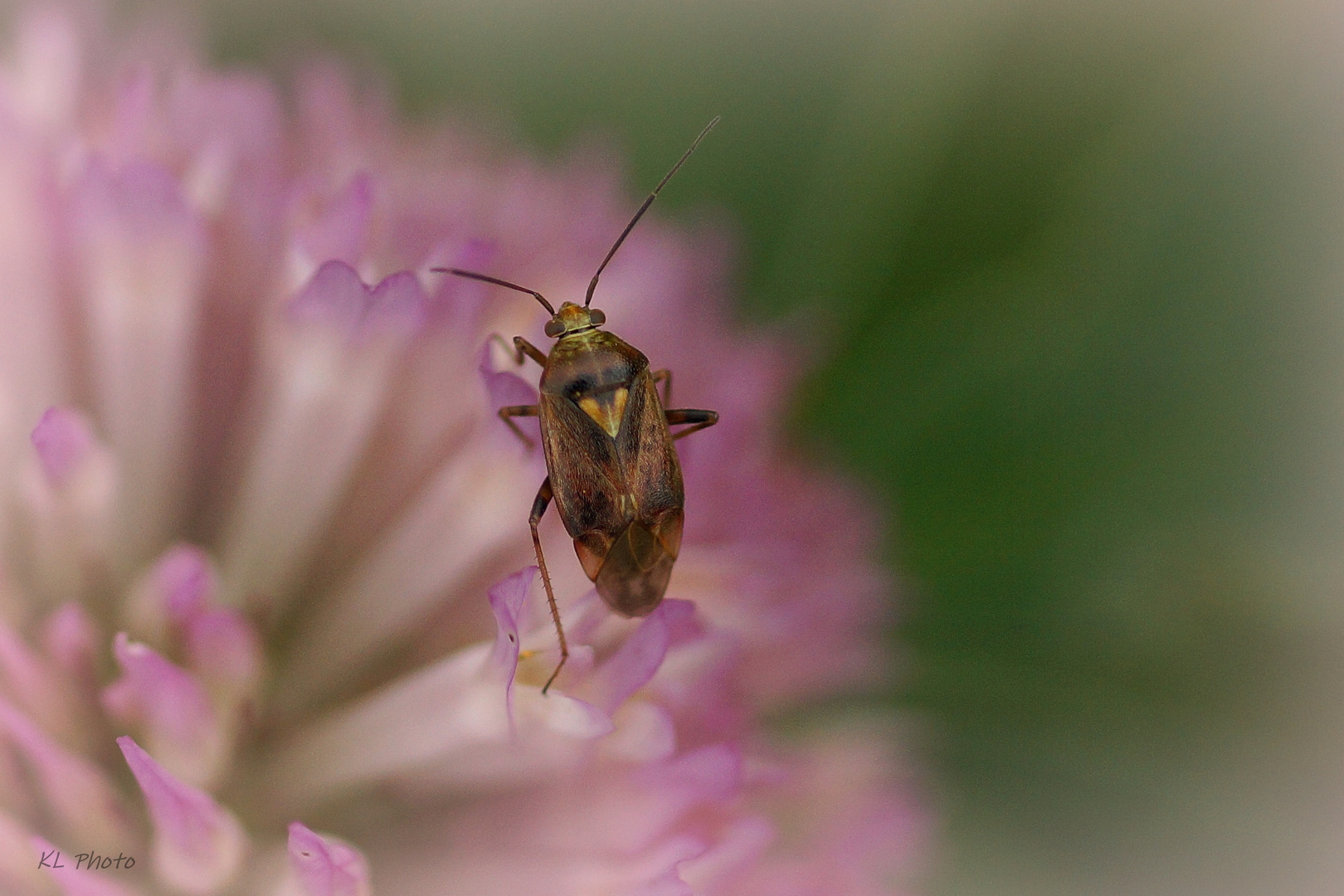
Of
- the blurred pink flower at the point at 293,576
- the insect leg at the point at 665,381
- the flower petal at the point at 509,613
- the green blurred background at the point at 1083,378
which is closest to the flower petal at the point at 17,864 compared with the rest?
the blurred pink flower at the point at 293,576

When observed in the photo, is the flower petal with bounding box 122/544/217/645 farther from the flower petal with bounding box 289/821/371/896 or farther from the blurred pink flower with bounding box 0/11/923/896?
the flower petal with bounding box 289/821/371/896

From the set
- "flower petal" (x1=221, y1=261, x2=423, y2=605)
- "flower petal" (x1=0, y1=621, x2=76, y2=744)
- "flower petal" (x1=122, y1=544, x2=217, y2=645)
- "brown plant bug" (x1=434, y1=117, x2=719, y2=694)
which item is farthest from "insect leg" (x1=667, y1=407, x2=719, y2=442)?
"flower petal" (x1=0, y1=621, x2=76, y2=744)

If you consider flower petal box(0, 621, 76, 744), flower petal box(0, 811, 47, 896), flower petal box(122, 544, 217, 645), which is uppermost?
flower petal box(122, 544, 217, 645)

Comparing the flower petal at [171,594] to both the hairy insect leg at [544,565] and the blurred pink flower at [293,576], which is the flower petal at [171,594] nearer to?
the blurred pink flower at [293,576]

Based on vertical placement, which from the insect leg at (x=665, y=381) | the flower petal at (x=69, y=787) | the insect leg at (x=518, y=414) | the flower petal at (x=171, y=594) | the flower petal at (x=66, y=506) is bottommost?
Answer: the flower petal at (x=69, y=787)

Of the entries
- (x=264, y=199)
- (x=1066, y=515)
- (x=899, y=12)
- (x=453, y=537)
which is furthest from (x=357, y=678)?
(x=899, y=12)
